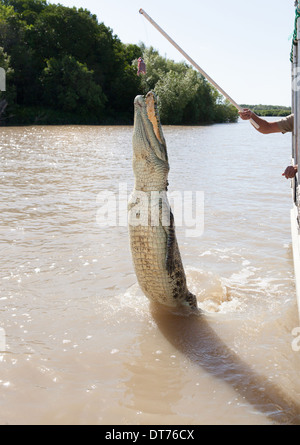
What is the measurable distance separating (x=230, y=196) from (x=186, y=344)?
572cm

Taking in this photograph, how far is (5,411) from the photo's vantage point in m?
2.42

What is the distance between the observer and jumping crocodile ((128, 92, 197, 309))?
3.27m

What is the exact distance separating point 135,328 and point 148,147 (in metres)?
1.45

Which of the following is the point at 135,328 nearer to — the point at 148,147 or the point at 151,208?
the point at 151,208

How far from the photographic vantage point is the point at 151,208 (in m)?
3.36

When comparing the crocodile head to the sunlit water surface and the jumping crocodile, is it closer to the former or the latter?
the jumping crocodile

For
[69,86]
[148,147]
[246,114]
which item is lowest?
[148,147]

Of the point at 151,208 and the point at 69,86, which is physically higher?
the point at 69,86

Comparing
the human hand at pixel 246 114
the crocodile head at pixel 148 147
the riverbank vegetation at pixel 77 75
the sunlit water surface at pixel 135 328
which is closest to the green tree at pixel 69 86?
the riverbank vegetation at pixel 77 75

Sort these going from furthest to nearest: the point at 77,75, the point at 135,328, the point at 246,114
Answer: the point at 77,75, the point at 246,114, the point at 135,328

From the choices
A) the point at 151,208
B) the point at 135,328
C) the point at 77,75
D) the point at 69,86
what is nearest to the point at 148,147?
the point at 151,208

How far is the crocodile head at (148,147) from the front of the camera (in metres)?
3.25

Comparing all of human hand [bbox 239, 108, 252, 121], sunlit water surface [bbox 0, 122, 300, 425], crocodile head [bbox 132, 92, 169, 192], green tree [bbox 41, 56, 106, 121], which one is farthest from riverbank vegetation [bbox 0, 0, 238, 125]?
crocodile head [bbox 132, 92, 169, 192]

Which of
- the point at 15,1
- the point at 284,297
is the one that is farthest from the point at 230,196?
the point at 15,1
